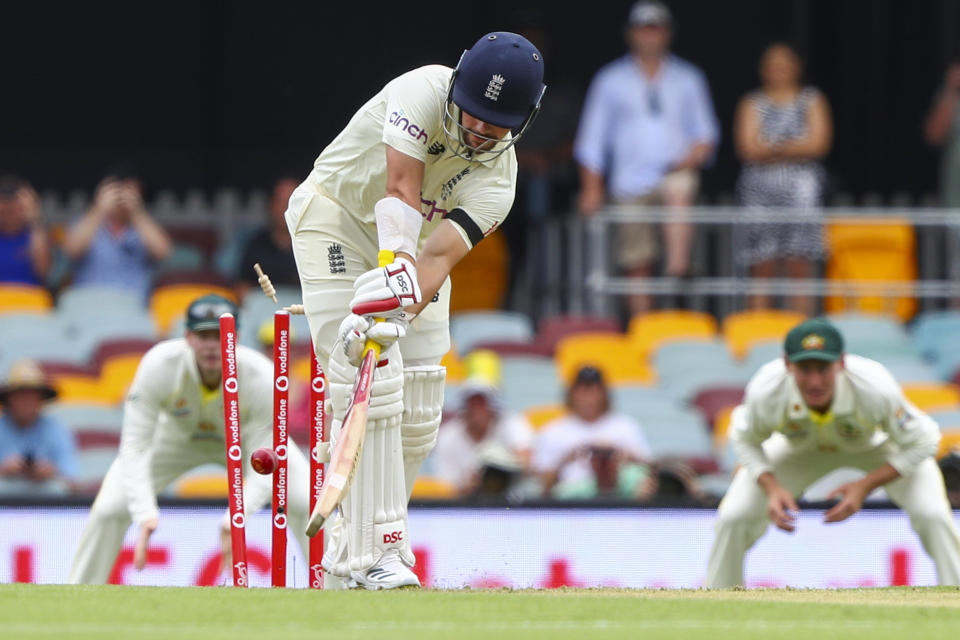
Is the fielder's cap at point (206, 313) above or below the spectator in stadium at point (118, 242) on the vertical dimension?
below

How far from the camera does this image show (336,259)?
22.8 feet

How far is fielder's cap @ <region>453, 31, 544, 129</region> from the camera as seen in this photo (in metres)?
6.39

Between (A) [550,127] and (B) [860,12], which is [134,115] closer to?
(A) [550,127]

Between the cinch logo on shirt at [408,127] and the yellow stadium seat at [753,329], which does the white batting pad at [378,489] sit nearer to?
the cinch logo on shirt at [408,127]

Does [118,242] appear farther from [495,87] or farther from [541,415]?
[495,87]

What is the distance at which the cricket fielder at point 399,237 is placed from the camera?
6.41 m

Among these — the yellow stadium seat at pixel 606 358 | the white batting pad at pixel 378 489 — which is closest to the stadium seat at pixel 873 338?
the yellow stadium seat at pixel 606 358

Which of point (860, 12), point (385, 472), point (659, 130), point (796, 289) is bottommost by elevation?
point (385, 472)

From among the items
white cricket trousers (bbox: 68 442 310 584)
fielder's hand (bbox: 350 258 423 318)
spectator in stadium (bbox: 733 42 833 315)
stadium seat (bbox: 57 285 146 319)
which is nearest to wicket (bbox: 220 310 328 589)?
fielder's hand (bbox: 350 258 423 318)

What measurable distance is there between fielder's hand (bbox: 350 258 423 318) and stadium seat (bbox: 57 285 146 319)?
6710 millimetres

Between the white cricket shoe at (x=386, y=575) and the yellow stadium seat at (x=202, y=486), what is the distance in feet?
12.7

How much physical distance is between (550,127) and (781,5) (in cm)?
297

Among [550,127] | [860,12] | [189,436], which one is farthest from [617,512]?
[860,12]

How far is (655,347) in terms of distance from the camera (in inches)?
497
